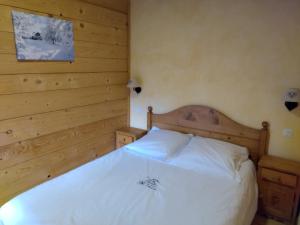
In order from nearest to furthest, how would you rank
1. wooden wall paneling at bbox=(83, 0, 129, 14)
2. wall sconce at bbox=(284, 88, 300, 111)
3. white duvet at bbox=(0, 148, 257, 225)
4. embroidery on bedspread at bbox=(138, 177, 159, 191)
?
white duvet at bbox=(0, 148, 257, 225)
embroidery on bedspread at bbox=(138, 177, 159, 191)
wall sconce at bbox=(284, 88, 300, 111)
wooden wall paneling at bbox=(83, 0, 129, 14)

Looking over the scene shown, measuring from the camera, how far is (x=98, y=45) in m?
2.65

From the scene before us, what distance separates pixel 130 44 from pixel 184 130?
1.34 meters

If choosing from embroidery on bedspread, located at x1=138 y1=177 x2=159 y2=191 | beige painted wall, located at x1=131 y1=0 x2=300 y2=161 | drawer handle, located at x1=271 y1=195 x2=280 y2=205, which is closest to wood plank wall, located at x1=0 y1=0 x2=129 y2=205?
beige painted wall, located at x1=131 y1=0 x2=300 y2=161

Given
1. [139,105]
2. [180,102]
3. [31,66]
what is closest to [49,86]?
[31,66]

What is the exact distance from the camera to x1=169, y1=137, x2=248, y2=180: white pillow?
206 cm

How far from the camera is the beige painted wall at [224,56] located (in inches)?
84.9

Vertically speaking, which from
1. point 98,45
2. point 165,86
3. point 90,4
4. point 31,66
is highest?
point 90,4

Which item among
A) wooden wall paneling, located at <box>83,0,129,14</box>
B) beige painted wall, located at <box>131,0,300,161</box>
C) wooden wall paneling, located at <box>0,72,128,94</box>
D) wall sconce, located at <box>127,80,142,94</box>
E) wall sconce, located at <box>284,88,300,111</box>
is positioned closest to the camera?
wooden wall paneling, located at <box>0,72,128,94</box>

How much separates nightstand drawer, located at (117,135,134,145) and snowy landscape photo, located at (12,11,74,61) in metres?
1.18

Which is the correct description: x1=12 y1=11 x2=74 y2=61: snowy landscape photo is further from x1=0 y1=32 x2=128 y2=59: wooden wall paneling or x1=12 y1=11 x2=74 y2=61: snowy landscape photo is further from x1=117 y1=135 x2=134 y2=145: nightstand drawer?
x1=117 y1=135 x2=134 y2=145: nightstand drawer

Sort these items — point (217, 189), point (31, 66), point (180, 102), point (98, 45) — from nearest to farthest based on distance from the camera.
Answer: point (217, 189), point (31, 66), point (98, 45), point (180, 102)

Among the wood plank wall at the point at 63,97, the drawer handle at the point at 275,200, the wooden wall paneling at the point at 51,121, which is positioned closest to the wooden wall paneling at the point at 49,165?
the wood plank wall at the point at 63,97

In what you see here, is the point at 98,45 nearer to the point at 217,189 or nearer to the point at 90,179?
the point at 90,179

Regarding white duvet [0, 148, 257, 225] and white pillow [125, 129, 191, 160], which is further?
white pillow [125, 129, 191, 160]
